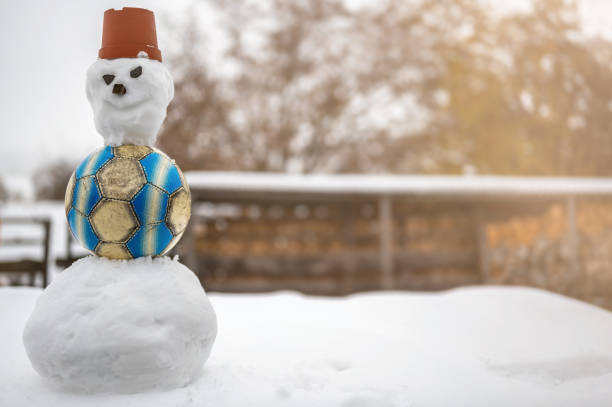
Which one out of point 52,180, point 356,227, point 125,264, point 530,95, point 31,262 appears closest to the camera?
point 125,264

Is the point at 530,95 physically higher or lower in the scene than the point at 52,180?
higher

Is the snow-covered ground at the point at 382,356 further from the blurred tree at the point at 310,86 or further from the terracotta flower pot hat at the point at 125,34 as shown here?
the blurred tree at the point at 310,86

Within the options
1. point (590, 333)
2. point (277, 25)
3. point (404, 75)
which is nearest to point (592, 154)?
point (404, 75)

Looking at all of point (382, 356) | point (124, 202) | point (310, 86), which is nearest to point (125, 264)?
point (124, 202)

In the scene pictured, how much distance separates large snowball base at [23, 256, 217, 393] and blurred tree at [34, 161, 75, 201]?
64.6 ft

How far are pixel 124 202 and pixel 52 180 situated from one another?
68.1 feet

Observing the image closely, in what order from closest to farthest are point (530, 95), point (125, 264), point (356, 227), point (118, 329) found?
point (118, 329) < point (125, 264) < point (356, 227) < point (530, 95)

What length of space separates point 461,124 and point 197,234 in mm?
10718

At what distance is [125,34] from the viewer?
288cm

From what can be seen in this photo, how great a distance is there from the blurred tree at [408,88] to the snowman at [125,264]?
13.1m

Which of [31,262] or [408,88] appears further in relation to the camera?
[408,88]

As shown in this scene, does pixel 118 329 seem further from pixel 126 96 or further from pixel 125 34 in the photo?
pixel 125 34

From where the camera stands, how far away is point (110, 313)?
2.54 metres

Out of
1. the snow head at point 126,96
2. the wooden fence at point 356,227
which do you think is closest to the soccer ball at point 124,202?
the snow head at point 126,96
